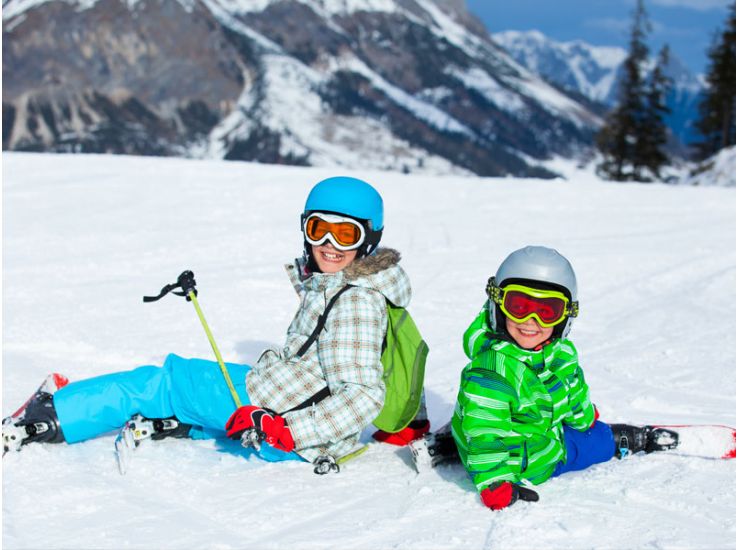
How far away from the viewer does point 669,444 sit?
3.78m

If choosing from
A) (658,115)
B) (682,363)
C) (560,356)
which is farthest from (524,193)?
(658,115)

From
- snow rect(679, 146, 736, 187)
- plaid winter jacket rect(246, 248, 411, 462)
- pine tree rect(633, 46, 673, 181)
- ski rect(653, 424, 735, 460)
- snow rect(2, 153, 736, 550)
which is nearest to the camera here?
snow rect(2, 153, 736, 550)

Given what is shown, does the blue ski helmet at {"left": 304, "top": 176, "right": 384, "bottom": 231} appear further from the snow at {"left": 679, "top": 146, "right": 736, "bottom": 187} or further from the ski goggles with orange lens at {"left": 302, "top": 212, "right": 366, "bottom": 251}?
the snow at {"left": 679, "top": 146, "right": 736, "bottom": 187}

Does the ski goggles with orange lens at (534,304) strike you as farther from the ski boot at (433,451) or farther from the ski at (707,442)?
the ski at (707,442)

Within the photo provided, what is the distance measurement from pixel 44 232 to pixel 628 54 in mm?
34440

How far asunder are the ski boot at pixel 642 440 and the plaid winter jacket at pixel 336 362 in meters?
1.31

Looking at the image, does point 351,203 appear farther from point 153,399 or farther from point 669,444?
point 669,444

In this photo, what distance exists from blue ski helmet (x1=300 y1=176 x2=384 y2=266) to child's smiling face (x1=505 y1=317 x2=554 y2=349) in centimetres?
87

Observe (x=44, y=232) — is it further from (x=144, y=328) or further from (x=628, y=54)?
(x=628, y=54)

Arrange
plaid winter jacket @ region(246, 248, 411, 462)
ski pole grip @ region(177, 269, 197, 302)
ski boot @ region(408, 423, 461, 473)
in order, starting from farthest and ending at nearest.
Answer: ski pole grip @ region(177, 269, 197, 302) → ski boot @ region(408, 423, 461, 473) → plaid winter jacket @ region(246, 248, 411, 462)

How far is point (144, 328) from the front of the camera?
635 cm

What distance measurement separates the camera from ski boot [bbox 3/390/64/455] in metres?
3.58

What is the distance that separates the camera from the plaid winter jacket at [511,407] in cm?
316

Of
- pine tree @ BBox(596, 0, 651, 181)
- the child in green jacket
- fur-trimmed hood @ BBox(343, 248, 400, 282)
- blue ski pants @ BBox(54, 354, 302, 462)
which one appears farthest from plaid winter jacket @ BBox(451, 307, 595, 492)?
pine tree @ BBox(596, 0, 651, 181)
